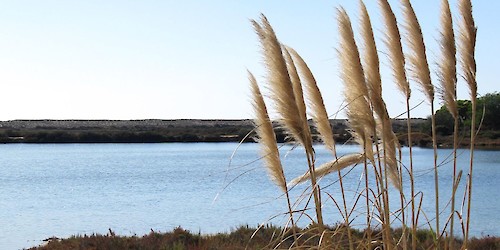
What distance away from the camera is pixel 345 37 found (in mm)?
3172

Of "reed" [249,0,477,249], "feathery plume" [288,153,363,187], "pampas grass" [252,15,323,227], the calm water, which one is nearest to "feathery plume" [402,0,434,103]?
"reed" [249,0,477,249]

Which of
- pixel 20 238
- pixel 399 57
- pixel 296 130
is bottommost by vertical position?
pixel 20 238

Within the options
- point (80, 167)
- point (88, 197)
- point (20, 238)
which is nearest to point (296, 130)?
point (20, 238)

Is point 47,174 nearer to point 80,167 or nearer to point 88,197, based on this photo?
point 80,167

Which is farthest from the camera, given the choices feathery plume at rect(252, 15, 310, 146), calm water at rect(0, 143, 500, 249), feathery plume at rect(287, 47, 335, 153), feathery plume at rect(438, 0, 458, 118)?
calm water at rect(0, 143, 500, 249)

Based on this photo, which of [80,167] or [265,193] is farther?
[80,167]

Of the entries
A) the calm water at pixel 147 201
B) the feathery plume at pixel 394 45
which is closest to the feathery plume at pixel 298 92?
the feathery plume at pixel 394 45

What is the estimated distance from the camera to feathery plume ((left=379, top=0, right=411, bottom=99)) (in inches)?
130

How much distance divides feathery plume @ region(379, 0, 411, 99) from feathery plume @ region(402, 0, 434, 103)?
0.24 ft

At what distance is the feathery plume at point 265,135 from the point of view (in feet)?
10.8

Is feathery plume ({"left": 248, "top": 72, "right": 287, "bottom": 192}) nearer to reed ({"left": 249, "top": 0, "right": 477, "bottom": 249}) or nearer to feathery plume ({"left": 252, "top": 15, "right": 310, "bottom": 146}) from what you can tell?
reed ({"left": 249, "top": 0, "right": 477, "bottom": 249})

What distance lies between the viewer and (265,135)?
3297mm

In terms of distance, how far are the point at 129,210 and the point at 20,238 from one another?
204 inches

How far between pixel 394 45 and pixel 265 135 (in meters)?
0.65
